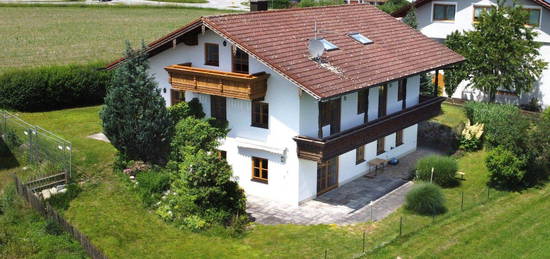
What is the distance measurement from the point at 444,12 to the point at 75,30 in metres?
36.4

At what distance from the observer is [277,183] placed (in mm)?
28516

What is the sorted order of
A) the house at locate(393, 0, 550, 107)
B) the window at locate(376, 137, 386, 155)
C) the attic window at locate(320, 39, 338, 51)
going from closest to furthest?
the attic window at locate(320, 39, 338, 51)
the window at locate(376, 137, 386, 155)
the house at locate(393, 0, 550, 107)

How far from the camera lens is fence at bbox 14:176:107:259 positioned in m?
21.8

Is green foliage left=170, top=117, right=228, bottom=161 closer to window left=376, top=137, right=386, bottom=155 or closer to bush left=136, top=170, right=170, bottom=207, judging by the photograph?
bush left=136, top=170, right=170, bottom=207

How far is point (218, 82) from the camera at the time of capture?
2802 cm

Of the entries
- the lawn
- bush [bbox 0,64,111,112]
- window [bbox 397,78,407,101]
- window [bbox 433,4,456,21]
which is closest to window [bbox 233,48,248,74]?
the lawn

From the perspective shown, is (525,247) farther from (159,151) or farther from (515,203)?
(159,151)

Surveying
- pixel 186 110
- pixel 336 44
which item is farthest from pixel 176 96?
pixel 336 44

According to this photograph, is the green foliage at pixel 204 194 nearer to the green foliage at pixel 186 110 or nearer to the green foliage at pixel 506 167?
the green foliage at pixel 186 110

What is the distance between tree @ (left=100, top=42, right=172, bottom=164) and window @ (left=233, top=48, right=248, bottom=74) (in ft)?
11.6

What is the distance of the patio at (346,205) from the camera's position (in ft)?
88.0

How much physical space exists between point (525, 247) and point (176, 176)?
1388 centimetres

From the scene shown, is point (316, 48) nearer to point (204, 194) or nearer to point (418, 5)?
point (204, 194)

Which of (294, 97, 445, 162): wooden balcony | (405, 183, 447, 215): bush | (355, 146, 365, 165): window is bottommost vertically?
(405, 183, 447, 215): bush
